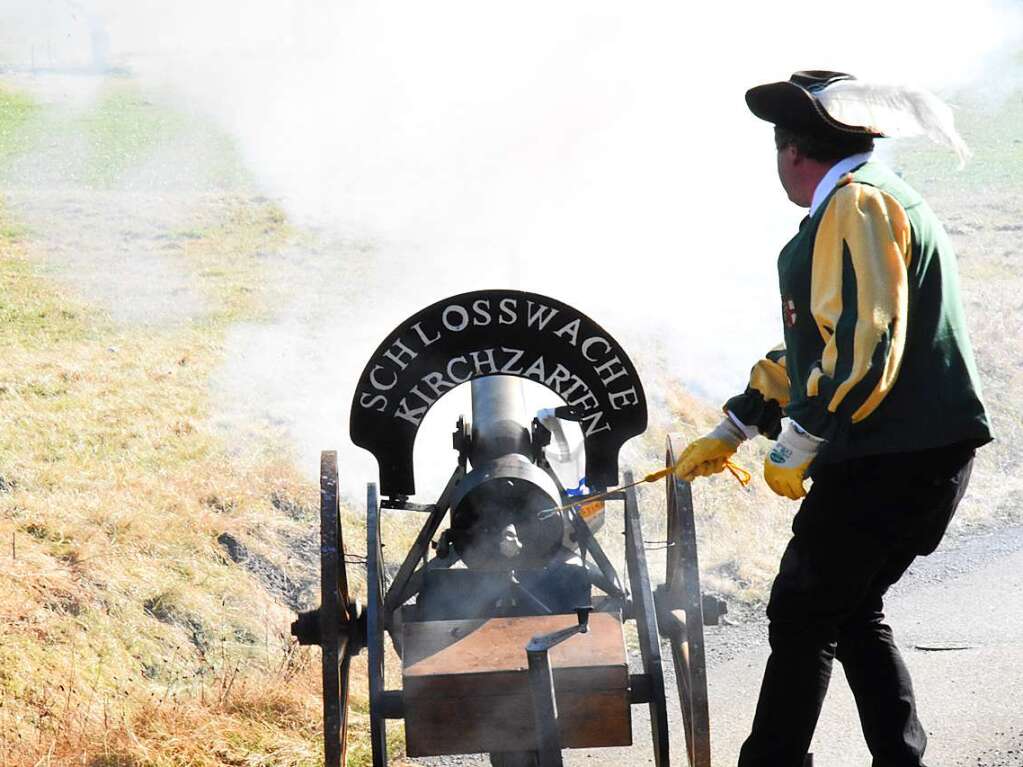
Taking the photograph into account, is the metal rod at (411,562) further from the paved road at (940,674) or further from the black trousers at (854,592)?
the black trousers at (854,592)

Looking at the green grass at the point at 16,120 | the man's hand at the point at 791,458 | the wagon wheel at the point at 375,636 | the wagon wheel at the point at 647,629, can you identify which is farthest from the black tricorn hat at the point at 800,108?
the green grass at the point at 16,120

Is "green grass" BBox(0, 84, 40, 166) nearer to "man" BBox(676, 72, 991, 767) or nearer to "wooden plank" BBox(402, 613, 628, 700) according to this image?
"wooden plank" BBox(402, 613, 628, 700)

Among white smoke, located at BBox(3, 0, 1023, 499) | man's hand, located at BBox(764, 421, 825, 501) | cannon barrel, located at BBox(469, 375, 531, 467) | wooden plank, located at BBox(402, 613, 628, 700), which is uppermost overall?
white smoke, located at BBox(3, 0, 1023, 499)

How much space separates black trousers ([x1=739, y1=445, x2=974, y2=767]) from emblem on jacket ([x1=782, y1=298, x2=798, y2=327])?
14.4 inches

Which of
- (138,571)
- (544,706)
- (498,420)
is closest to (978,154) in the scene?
(138,571)

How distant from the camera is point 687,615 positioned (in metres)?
3.41

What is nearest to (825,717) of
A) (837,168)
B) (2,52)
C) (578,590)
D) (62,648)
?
(578,590)

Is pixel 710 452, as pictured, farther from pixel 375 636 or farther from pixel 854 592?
pixel 375 636

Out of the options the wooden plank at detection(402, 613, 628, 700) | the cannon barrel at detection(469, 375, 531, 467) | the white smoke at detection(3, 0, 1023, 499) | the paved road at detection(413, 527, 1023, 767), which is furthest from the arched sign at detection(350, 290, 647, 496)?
the white smoke at detection(3, 0, 1023, 499)

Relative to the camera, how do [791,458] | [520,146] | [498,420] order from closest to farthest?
[791,458] < [498,420] < [520,146]

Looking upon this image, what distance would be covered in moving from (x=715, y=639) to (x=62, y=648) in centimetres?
265

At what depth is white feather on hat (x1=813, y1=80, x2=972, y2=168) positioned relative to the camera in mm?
3158

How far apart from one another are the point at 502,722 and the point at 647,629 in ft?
1.52

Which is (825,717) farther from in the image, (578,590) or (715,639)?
(578,590)
